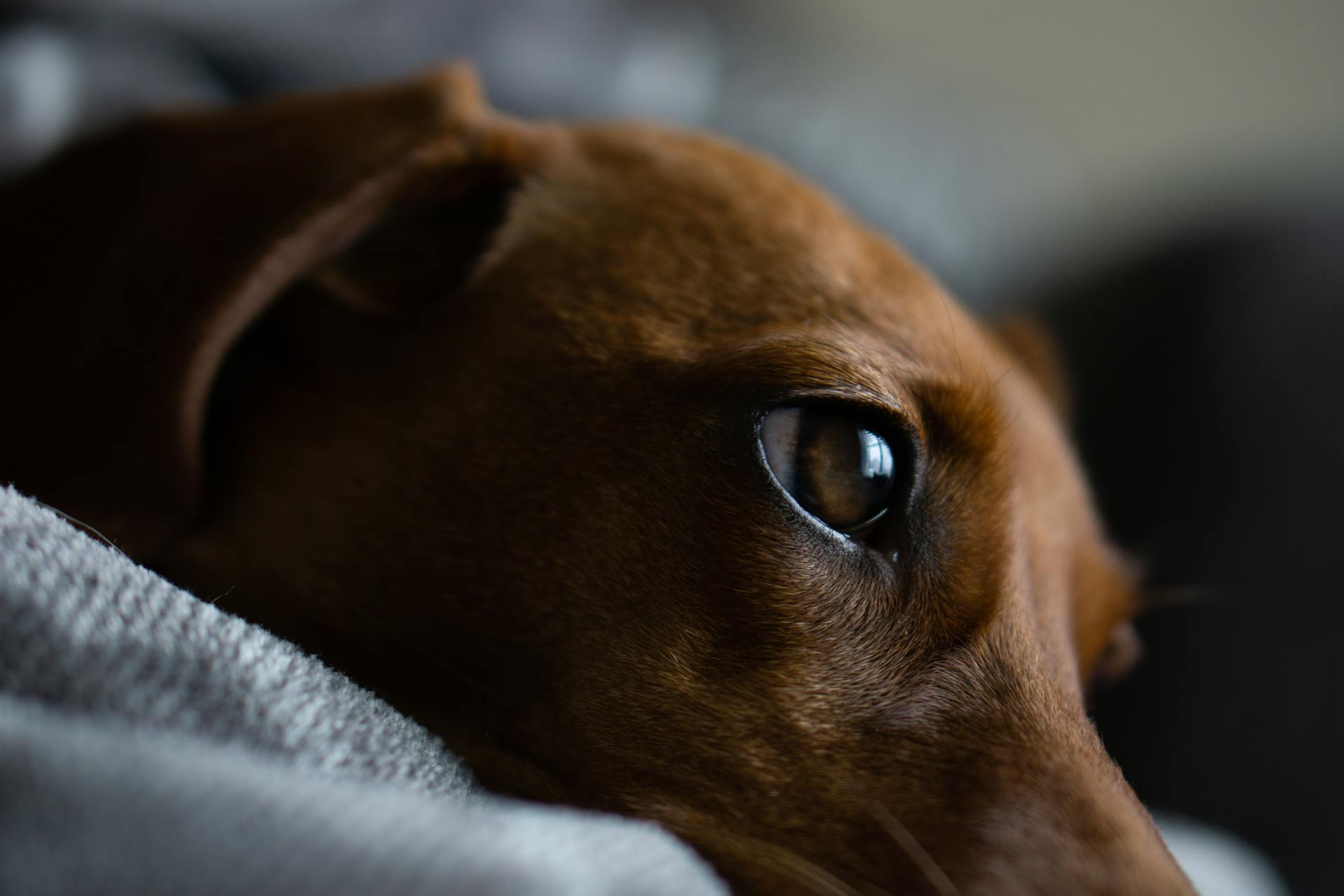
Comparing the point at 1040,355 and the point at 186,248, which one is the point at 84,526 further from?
the point at 1040,355

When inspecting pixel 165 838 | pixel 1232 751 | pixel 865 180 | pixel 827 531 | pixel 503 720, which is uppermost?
pixel 865 180

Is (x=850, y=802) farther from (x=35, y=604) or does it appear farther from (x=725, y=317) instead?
(x=35, y=604)

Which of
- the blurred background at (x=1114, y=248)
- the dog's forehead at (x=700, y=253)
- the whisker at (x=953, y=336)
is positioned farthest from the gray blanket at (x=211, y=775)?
the blurred background at (x=1114, y=248)

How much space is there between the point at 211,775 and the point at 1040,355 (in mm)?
1444

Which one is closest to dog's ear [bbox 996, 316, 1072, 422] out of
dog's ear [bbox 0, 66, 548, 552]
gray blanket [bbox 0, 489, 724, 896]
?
dog's ear [bbox 0, 66, 548, 552]

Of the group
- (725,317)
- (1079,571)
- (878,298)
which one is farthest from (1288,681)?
(725,317)

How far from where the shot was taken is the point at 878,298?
964 mm

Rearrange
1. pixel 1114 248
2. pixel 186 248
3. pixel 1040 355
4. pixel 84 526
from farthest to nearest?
pixel 1114 248, pixel 1040 355, pixel 186 248, pixel 84 526

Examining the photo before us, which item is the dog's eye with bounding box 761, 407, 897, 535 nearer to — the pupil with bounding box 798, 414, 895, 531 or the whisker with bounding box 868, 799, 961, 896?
the pupil with bounding box 798, 414, 895, 531

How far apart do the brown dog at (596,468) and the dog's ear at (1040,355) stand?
1.68ft

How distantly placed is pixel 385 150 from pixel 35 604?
0.56 meters

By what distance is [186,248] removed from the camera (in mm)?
933

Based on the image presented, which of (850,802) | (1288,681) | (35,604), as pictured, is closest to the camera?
(35,604)

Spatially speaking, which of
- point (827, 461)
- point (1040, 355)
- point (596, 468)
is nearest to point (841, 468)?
point (827, 461)
